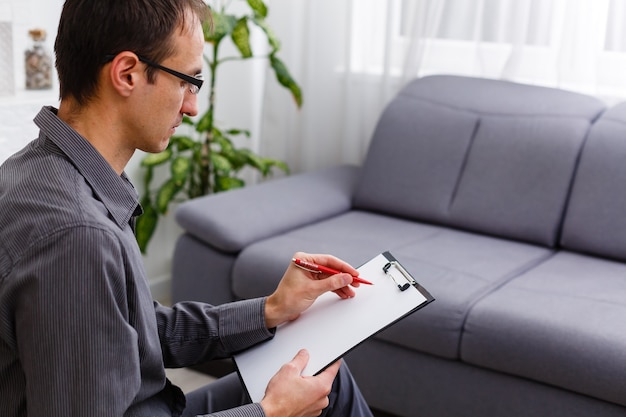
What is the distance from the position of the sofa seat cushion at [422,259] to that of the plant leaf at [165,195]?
0.56m

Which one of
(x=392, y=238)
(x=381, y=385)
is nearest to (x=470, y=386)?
(x=381, y=385)

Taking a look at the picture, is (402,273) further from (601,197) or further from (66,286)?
(601,197)

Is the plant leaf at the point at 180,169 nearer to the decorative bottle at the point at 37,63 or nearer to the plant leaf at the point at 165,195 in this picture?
the plant leaf at the point at 165,195

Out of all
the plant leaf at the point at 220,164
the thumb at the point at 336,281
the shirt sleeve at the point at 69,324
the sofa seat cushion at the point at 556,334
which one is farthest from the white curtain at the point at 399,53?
the shirt sleeve at the point at 69,324

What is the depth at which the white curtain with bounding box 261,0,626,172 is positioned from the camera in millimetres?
2881

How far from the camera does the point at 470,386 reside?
2207 mm

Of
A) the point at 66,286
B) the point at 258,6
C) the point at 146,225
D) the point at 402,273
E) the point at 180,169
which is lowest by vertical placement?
the point at 146,225

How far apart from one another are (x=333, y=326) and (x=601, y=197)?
4.48ft

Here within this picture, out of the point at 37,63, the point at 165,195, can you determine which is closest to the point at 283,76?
the point at 165,195

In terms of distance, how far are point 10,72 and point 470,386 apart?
63.9 inches

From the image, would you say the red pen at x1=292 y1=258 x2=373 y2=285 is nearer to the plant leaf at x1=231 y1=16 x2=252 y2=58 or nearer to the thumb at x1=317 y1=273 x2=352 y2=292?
the thumb at x1=317 y1=273 x2=352 y2=292

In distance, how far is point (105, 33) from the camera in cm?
122

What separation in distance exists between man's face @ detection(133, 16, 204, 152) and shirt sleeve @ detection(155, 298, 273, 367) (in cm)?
38

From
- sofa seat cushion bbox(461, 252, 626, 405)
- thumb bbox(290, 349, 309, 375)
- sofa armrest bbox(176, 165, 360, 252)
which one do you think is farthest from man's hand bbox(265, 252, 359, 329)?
sofa armrest bbox(176, 165, 360, 252)
